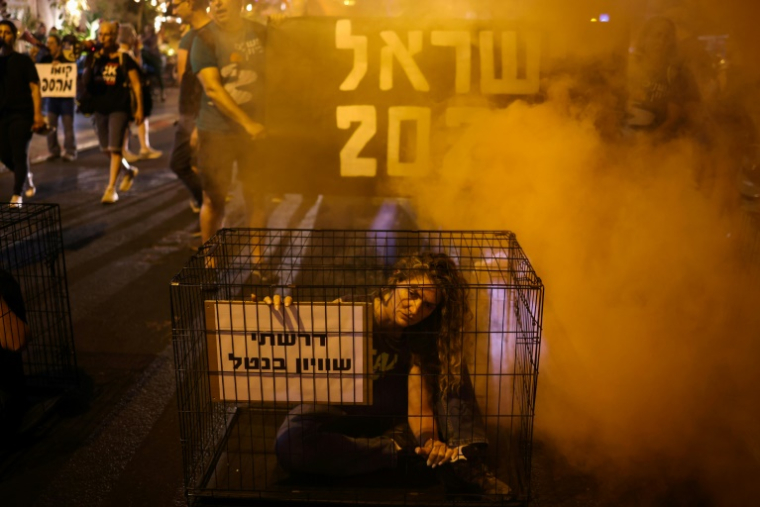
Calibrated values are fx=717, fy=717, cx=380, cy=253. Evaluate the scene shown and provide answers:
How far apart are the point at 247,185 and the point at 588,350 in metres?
3.24

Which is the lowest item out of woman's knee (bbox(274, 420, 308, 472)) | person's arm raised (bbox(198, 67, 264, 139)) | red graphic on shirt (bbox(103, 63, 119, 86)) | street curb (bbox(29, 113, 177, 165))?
woman's knee (bbox(274, 420, 308, 472))

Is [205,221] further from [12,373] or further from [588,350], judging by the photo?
[588,350]

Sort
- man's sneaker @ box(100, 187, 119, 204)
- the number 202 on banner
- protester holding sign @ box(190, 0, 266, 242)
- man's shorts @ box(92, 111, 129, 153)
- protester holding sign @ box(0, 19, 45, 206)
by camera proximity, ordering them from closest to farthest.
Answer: the number 202 on banner < protester holding sign @ box(190, 0, 266, 242) < protester holding sign @ box(0, 19, 45, 206) < man's shorts @ box(92, 111, 129, 153) < man's sneaker @ box(100, 187, 119, 204)

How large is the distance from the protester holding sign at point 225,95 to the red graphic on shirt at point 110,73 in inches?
114

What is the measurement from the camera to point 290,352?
2.56 m

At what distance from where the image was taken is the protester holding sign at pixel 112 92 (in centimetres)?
805

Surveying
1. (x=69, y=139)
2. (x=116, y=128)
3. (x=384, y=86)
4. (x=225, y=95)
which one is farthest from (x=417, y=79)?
(x=69, y=139)

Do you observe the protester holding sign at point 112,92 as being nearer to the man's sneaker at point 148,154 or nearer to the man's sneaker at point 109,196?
the man's sneaker at point 109,196

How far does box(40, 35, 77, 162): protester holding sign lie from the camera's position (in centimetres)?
1038

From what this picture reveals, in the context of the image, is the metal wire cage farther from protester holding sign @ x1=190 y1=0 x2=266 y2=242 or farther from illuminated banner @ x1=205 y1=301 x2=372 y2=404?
protester holding sign @ x1=190 y1=0 x2=266 y2=242

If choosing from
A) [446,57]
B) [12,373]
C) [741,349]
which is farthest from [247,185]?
[741,349]

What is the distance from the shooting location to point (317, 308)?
2494mm

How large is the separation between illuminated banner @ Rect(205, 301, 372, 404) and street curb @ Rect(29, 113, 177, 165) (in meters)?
9.44

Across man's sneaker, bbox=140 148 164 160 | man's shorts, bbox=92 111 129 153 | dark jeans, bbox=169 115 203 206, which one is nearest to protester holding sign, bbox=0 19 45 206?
man's shorts, bbox=92 111 129 153
